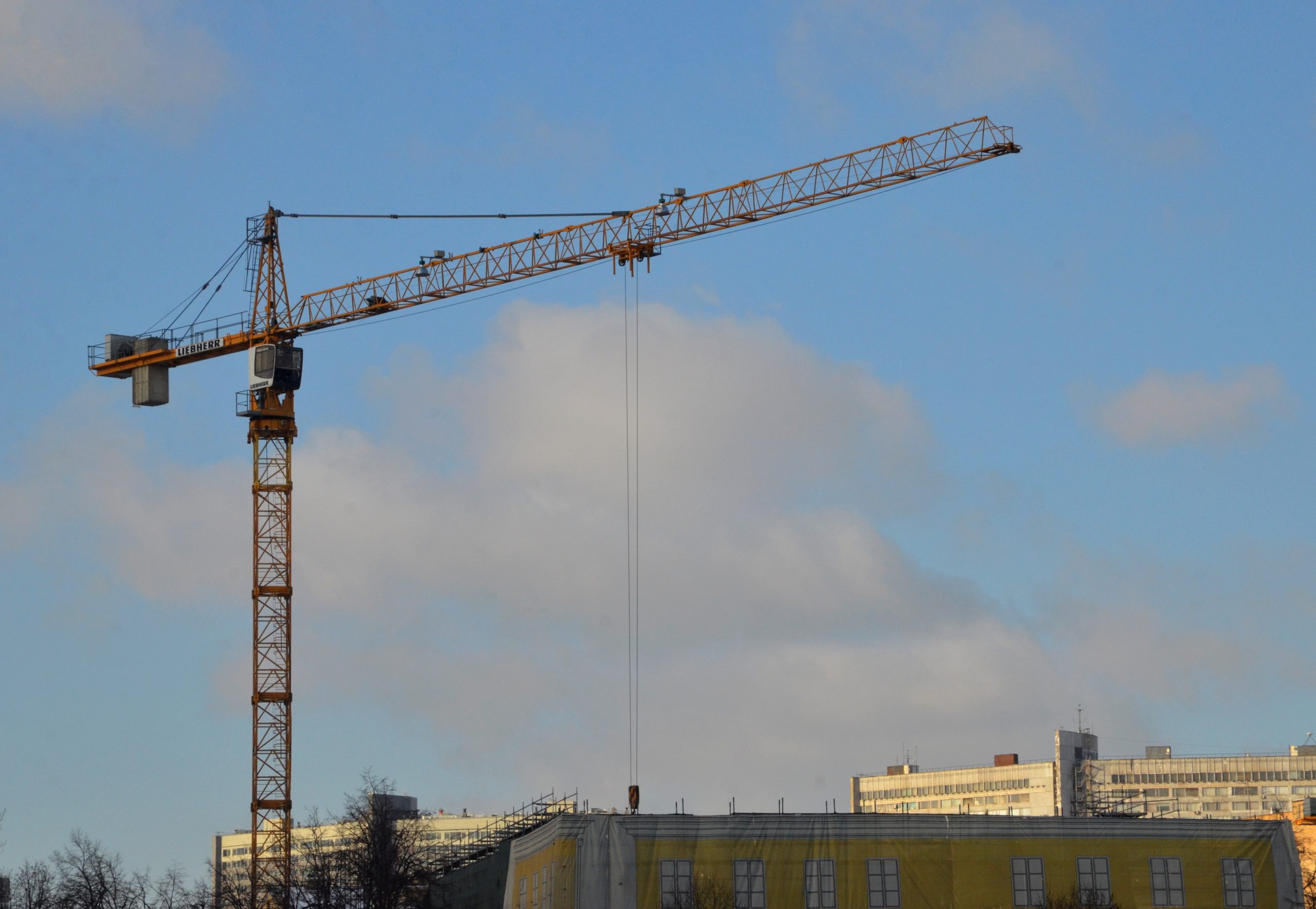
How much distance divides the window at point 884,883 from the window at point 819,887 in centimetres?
159

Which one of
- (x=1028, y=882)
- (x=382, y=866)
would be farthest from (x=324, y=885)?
(x=1028, y=882)

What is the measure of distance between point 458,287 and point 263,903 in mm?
43701

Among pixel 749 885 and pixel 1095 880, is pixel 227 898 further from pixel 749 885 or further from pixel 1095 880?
pixel 1095 880

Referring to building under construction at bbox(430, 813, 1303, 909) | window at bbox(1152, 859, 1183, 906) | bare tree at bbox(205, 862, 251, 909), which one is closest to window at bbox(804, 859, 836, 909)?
building under construction at bbox(430, 813, 1303, 909)

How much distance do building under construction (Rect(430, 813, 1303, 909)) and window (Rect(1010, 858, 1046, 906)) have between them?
60 mm

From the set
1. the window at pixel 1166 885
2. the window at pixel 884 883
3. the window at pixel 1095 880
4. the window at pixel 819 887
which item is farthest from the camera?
the window at pixel 1166 885

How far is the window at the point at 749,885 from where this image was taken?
263 ft

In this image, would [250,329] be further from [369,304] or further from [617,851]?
[617,851]

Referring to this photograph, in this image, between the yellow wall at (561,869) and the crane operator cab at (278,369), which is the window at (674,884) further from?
the crane operator cab at (278,369)

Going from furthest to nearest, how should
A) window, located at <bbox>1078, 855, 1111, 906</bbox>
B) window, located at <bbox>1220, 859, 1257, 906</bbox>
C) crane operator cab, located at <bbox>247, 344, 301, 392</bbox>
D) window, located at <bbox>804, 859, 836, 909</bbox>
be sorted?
crane operator cab, located at <bbox>247, 344, 301, 392</bbox>
window, located at <bbox>1220, 859, 1257, 906</bbox>
window, located at <bbox>1078, 855, 1111, 906</bbox>
window, located at <bbox>804, 859, 836, 909</bbox>

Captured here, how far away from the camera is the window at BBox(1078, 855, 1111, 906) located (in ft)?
266

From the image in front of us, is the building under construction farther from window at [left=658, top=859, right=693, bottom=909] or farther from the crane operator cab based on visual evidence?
the crane operator cab

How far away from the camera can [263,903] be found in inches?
4235

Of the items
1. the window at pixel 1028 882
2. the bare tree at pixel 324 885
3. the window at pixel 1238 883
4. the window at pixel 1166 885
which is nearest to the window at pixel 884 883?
the window at pixel 1028 882
